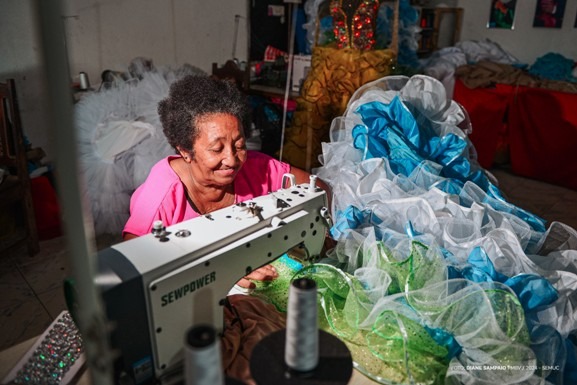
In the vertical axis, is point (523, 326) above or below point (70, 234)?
below

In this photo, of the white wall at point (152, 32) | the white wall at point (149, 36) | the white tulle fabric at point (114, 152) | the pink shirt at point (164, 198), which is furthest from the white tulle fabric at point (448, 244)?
the white wall at point (152, 32)

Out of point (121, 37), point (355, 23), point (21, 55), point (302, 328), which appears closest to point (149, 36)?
point (121, 37)

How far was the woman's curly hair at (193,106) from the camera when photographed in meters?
1.46

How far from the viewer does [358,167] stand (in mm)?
1792

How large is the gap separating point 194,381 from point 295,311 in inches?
8.4

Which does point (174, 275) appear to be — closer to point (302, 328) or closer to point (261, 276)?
point (302, 328)

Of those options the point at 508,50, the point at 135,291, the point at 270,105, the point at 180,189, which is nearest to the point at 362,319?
the point at 135,291

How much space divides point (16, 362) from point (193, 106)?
87 cm

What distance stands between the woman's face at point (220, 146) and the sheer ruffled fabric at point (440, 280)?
40 centimetres

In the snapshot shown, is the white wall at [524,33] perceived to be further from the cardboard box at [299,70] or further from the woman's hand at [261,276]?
the woman's hand at [261,276]

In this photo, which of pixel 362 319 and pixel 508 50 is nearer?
pixel 362 319

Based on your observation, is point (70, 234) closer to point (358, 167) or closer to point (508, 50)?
point (358, 167)

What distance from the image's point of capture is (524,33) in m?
5.95

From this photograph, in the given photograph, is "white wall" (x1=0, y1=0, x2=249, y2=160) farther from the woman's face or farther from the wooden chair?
the woman's face
